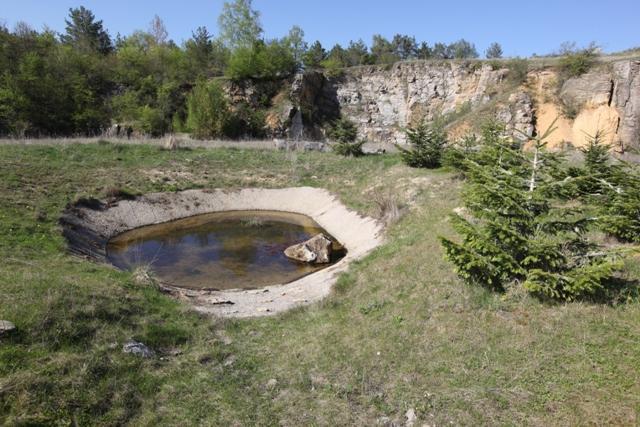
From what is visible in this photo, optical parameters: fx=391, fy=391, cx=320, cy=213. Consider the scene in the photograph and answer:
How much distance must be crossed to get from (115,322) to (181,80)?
46.5 meters

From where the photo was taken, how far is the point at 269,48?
49062mm

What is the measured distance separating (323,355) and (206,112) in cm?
3675

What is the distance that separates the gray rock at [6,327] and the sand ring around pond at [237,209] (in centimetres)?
450

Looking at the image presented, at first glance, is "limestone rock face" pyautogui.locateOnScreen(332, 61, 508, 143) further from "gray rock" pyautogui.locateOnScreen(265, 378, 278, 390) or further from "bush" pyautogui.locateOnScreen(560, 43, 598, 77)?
"gray rock" pyautogui.locateOnScreen(265, 378, 278, 390)

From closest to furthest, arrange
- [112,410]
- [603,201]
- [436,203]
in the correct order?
1. [112,410]
2. [603,201]
3. [436,203]

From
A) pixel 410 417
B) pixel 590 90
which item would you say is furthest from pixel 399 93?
pixel 410 417

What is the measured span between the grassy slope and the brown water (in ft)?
13.1

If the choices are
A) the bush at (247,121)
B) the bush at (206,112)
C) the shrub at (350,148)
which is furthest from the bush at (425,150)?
the bush at (247,121)

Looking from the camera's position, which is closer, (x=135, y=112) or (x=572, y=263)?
(x=572, y=263)

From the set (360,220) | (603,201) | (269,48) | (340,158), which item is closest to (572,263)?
(603,201)

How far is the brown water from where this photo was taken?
50.9ft

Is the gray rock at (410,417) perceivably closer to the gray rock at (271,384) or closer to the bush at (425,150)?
the gray rock at (271,384)

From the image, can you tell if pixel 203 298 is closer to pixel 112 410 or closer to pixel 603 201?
pixel 112 410

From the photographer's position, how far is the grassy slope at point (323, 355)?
6098 millimetres
